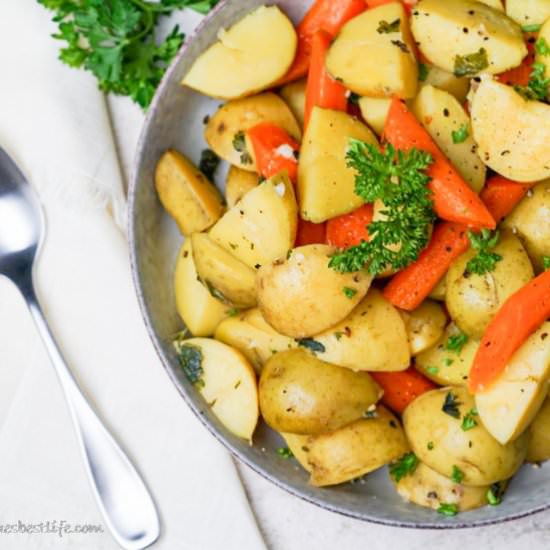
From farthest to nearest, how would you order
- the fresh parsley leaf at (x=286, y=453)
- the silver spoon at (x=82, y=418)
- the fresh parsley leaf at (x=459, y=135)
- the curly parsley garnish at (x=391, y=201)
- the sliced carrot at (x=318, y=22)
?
the silver spoon at (x=82, y=418) → the fresh parsley leaf at (x=286, y=453) → the sliced carrot at (x=318, y=22) → the fresh parsley leaf at (x=459, y=135) → the curly parsley garnish at (x=391, y=201)

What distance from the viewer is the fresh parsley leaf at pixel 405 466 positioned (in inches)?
64.6

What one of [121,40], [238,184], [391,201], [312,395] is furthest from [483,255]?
[121,40]

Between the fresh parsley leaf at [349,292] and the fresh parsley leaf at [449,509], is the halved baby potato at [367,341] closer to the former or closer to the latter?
the fresh parsley leaf at [349,292]

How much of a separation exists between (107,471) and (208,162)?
73 centimetres

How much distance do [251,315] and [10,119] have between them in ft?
2.41

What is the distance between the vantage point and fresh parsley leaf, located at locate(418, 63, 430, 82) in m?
1.55

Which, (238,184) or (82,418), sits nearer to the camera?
(238,184)

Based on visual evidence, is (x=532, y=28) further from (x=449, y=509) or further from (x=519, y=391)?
(x=449, y=509)

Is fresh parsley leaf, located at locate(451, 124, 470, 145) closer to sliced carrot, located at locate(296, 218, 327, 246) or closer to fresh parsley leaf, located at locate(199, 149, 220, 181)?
sliced carrot, located at locate(296, 218, 327, 246)

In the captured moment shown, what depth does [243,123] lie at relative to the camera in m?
1.62

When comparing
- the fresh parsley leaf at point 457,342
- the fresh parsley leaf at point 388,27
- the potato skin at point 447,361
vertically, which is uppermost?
the fresh parsley leaf at point 388,27

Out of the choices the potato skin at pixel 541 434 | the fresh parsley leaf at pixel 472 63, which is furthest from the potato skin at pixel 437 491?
the fresh parsley leaf at pixel 472 63

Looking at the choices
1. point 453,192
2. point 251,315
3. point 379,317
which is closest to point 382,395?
point 379,317

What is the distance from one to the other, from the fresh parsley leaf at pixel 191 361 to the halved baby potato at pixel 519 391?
1.83 feet
